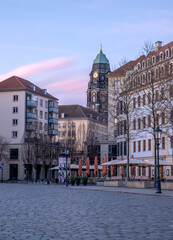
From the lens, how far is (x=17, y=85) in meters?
103

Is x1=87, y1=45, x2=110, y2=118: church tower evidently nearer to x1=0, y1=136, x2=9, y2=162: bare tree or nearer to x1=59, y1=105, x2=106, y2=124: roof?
x1=59, y1=105, x2=106, y2=124: roof

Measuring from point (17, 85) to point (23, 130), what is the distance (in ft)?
34.0

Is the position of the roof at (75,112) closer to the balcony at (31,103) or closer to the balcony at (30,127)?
the balcony at (31,103)

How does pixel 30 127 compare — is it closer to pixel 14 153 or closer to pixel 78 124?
pixel 14 153

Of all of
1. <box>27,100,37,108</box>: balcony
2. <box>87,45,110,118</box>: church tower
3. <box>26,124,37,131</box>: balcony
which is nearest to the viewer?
<box>26,124,37,131</box>: balcony

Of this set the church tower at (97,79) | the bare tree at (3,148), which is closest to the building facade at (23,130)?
the bare tree at (3,148)

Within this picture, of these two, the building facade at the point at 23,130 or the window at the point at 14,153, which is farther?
the window at the point at 14,153

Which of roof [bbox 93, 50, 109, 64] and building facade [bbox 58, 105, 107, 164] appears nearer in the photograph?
building facade [bbox 58, 105, 107, 164]

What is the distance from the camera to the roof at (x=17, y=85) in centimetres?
10212

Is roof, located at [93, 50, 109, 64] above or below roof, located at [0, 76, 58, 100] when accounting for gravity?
above

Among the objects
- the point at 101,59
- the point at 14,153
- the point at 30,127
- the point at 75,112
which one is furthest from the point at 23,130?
the point at 101,59

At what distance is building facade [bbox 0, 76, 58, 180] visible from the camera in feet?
306

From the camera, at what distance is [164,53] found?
69.6 meters

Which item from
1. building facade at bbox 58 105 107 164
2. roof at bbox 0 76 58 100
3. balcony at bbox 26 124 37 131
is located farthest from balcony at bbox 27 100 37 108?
building facade at bbox 58 105 107 164
